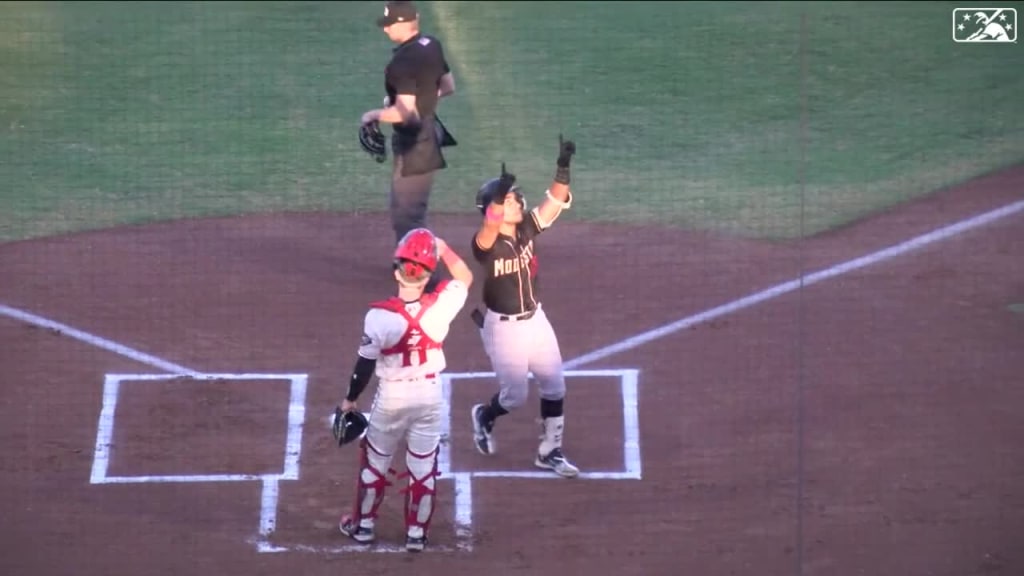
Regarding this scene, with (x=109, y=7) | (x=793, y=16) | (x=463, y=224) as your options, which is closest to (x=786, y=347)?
(x=463, y=224)

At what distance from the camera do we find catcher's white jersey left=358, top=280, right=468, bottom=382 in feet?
23.6

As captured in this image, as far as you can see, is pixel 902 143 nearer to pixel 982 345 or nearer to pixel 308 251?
pixel 982 345

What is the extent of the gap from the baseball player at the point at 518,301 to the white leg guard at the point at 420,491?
0.78m

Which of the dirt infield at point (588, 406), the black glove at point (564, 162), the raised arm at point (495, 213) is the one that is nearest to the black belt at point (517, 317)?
the raised arm at point (495, 213)

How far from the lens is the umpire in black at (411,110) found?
9.37 meters

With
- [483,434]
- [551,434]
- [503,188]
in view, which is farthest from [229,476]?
[503,188]

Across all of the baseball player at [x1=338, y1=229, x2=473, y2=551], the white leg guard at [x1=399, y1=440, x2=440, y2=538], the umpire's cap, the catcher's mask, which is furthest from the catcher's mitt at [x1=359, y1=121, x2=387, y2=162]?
the white leg guard at [x1=399, y1=440, x2=440, y2=538]

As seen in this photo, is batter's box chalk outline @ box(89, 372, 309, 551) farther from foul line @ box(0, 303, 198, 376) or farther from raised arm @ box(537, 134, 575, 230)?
raised arm @ box(537, 134, 575, 230)

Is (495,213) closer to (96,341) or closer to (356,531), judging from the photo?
(356,531)

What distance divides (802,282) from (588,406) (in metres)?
Answer: 1.35

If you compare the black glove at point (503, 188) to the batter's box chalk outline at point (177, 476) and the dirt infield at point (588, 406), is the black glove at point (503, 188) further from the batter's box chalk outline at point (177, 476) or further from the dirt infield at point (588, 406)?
the batter's box chalk outline at point (177, 476)

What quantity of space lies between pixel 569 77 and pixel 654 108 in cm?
102

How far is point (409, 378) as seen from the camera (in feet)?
24.0

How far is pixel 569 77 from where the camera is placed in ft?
46.5
